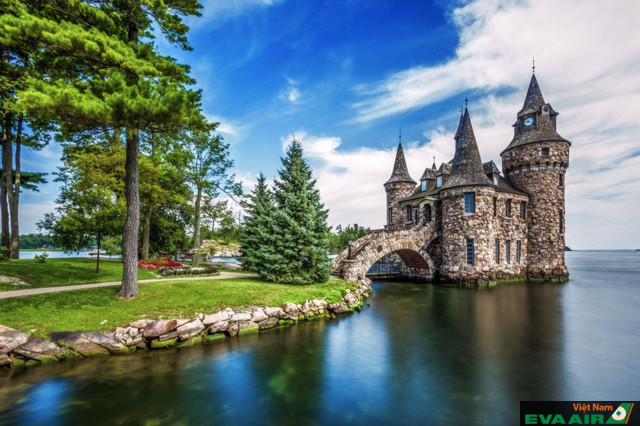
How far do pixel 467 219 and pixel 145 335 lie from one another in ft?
78.5

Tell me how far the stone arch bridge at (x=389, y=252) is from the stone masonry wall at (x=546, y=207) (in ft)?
35.4

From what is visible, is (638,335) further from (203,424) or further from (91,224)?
(91,224)

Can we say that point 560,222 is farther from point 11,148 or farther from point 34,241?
point 34,241

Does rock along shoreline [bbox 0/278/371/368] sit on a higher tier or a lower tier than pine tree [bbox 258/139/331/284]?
lower

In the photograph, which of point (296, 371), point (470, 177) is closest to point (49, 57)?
point (296, 371)

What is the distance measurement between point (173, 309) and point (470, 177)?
24361 mm

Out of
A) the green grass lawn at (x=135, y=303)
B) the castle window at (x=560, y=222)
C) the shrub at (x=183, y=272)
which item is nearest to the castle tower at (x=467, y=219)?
the castle window at (x=560, y=222)

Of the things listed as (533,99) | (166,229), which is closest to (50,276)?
(166,229)

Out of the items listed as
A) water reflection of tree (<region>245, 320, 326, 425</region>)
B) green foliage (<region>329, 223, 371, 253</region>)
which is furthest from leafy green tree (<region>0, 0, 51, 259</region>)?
green foliage (<region>329, 223, 371, 253</region>)

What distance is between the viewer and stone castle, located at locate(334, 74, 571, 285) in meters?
23.5

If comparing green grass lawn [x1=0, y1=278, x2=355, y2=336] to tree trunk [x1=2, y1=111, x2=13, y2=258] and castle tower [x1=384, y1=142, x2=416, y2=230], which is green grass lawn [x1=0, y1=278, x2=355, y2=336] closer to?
tree trunk [x1=2, y1=111, x2=13, y2=258]

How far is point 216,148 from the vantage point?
22172mm

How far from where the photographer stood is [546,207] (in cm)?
2667

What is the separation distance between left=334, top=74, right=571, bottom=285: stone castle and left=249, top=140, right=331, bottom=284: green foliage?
5880mm
